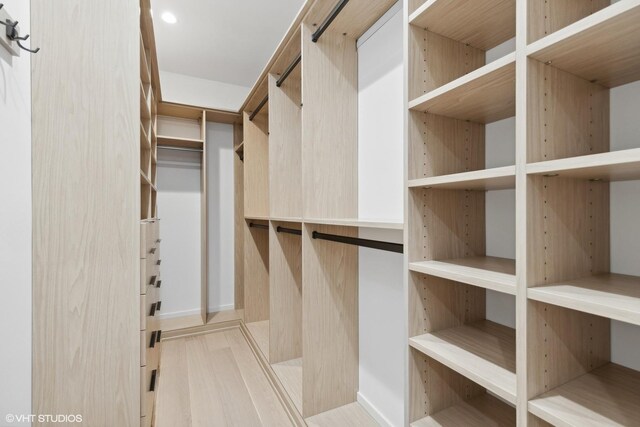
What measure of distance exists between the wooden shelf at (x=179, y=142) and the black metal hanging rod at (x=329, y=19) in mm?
1906

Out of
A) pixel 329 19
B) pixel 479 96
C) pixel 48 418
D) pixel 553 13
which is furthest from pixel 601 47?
pixel 48 418

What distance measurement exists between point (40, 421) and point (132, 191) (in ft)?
2.98

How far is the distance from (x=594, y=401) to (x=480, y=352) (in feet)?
0.84

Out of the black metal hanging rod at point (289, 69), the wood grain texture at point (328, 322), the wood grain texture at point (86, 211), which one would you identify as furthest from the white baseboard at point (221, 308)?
the black metal hanging rod at point (289, 69)

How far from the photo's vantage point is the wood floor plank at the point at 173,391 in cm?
182

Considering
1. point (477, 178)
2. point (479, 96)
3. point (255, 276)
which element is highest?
point (479, 96)

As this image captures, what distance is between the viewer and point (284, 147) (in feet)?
7.52

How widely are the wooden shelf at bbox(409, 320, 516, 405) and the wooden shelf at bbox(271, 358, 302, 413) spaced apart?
4.00ft

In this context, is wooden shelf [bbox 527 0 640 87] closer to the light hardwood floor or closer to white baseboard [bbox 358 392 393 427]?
white baseboard [bbox 358 392 393 427]

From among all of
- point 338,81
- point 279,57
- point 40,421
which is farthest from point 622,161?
point 279,57

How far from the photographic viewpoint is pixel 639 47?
586 mm

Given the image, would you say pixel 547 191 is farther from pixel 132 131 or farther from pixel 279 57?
pixel 279 57

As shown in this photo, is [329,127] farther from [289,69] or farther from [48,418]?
[48,418]

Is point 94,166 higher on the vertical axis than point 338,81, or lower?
lower
